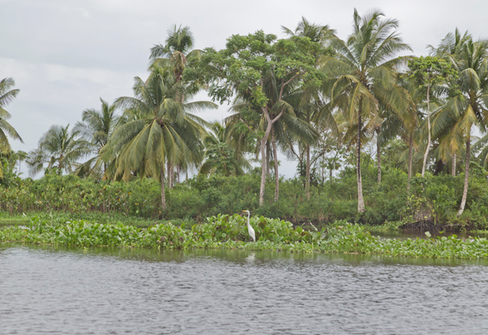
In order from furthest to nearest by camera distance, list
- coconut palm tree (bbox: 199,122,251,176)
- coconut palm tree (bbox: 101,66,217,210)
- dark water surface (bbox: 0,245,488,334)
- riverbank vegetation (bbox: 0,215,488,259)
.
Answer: coconut palm tree (bbox: 199,122,251,176)
coconut palm tree (bbox: 101,66,217,210)
riverbank vegetation (bbox: 0,215,488,259)
dark water surface (bbox: 0,245,488,334)

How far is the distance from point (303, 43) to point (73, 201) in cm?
1883

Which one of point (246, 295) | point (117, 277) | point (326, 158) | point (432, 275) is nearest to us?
point (246, 295)

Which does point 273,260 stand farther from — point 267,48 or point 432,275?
point 267,48

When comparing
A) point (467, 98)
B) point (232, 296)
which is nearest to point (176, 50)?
point (467, 98)

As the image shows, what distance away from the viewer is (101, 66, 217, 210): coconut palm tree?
98.5 feet

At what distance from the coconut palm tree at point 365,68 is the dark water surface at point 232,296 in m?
18.8

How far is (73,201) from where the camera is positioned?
32688 mm

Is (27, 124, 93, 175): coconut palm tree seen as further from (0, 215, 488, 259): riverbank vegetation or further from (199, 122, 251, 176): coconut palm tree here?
(0, 215, 488, 259): riverbank vegetation

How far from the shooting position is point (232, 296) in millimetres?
8008

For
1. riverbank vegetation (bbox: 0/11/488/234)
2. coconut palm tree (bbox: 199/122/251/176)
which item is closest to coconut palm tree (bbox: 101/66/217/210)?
riverbank vegetation (bbox: 0/11/488/234)

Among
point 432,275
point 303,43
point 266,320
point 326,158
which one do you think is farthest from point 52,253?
point 326,158

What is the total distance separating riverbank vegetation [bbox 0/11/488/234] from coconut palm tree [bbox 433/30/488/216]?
70 millimetres

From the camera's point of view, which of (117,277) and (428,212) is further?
(428,212)

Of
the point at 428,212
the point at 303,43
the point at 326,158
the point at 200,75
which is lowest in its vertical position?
the point at 428,212
